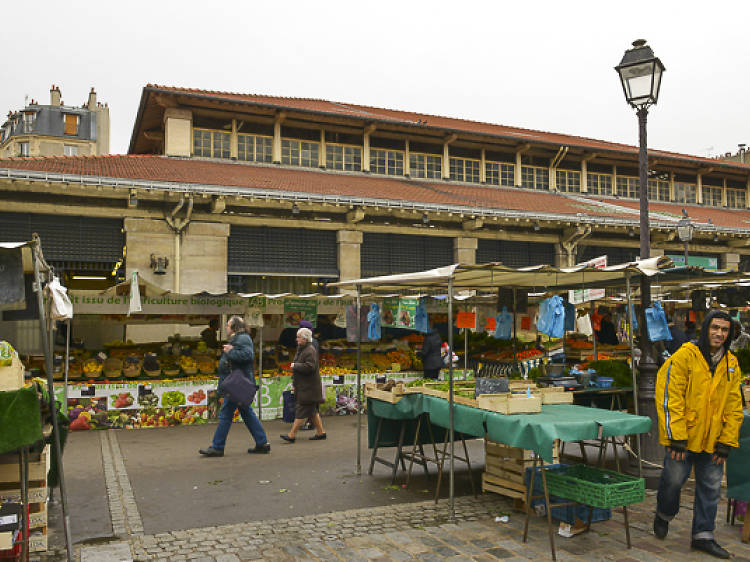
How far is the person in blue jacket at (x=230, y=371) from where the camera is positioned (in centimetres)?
886

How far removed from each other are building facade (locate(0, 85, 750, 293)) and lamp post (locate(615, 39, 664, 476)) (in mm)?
9699

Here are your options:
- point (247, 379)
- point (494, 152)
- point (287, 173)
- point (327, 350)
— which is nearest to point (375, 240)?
point (287, 173)

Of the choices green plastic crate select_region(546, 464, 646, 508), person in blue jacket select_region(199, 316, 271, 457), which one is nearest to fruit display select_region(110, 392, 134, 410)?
person in blue jacket select_region(199, 316, 271, 457)

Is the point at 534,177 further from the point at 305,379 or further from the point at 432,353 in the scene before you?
the point at 305,379

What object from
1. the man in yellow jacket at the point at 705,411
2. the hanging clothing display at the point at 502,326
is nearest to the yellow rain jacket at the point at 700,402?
the man in yellow jacket at the point at 705,411

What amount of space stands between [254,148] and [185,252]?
15.9ft

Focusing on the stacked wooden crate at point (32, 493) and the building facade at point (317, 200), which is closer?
the stacked wooden crate at point (32, 493)

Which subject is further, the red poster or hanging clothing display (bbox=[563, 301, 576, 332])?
the red poster

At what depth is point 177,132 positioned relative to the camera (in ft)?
61.3

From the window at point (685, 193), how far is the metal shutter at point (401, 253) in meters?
12.7

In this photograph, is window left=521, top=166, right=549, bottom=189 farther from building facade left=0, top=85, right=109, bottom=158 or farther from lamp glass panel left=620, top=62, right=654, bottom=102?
building facade left=0, top=85, right=109, bottom=158

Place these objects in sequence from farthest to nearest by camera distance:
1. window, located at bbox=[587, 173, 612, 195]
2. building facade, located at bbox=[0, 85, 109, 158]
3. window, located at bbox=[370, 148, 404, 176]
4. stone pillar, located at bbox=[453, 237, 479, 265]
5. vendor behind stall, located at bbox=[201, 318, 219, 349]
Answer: building facade, located at bbox=[0, 85, 109, 158] → window, located at bbox=[587, 173, 612, 195] → window, located at bbox=[370, 148, 404, 176] → stone pillar, located at bbox=[453, 237, 479, 265] → vendor behind stall, located at bbox=[201, 318, 219, 349]

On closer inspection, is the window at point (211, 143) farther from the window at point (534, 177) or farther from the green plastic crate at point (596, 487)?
the green plastic crate at point (596, 487)

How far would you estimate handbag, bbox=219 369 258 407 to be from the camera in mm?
8791
